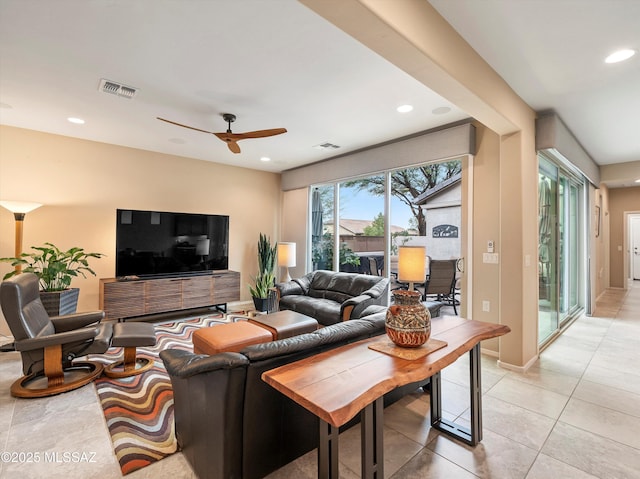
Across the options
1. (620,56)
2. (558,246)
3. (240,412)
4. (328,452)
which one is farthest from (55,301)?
(558,246)

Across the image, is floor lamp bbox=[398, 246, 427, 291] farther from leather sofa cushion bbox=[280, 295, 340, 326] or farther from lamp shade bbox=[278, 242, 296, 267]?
lamp shade bbox=[278, 242, 296, 267]

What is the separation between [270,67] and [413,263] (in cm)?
198

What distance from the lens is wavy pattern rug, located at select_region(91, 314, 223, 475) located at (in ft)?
6.33

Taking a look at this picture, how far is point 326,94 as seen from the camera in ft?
10.1

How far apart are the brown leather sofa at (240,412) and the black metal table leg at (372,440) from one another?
531mm

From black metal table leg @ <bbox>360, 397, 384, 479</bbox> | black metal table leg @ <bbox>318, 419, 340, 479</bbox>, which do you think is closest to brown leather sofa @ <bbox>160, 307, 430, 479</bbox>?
black metal table leg @ <bbox>318, 419, 340, 479</bbox>

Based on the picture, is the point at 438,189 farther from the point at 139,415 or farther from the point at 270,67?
the point at 139,415

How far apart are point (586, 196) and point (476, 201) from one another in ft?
11.0

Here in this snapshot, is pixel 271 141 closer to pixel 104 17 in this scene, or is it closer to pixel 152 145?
pixel 152 145

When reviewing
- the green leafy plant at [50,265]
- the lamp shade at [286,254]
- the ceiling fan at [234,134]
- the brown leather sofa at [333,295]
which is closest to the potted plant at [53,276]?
the green leafy plant at [50,265]

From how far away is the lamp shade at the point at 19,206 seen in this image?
3.67m

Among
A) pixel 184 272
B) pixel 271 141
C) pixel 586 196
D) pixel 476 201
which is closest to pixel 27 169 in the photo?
pixel 184 272

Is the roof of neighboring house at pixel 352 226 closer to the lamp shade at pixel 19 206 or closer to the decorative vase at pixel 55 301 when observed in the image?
the decorative vase at pixel 55 301

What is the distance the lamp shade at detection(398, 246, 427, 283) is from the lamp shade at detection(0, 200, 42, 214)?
4.48 meters
